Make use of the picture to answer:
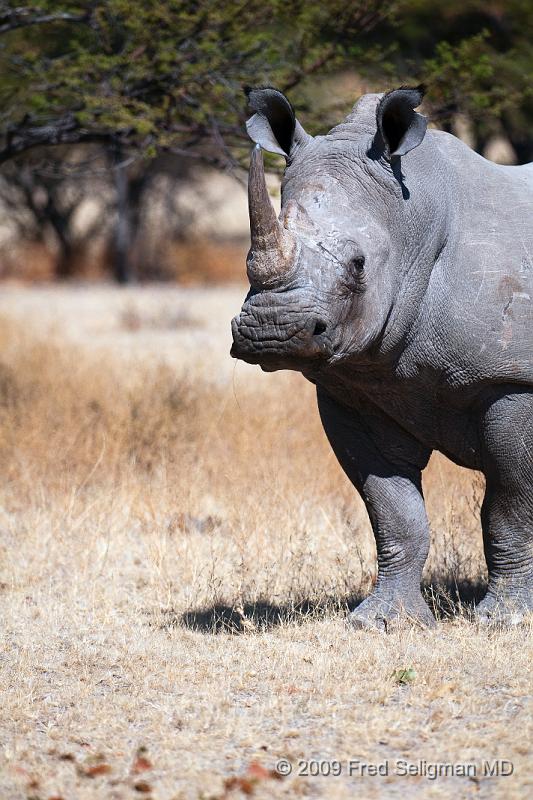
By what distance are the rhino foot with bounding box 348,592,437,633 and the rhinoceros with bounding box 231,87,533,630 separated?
0.01 metres

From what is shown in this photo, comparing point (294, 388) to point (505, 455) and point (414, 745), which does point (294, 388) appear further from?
point (414, 745)

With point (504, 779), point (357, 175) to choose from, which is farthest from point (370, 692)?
point (357, 175)

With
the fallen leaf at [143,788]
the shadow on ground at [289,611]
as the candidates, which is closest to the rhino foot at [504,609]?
the shadow on ground at [289,611]

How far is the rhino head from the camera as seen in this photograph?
4816 millimetres

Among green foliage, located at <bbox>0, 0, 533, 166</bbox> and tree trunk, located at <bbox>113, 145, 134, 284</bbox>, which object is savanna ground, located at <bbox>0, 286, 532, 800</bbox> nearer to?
green foliage, located at <bbox>0, 0, 533, 166</bbox>

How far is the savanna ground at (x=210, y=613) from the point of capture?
171 inches

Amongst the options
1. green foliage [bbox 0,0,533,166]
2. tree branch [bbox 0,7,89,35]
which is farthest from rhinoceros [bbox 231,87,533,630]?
tree branch [bbox 0,7,89,35]

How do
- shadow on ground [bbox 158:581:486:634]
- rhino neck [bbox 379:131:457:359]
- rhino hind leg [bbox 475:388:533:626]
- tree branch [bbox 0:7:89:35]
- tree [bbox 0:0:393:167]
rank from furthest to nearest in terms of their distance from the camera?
tree [bbox 0:0:393:167]
tree branch [bbox 0:7:89:35]
shadow on ground [bbox 158:581:486:634]
rhino hind leg [bbox 475:388:533:626]
rhino neck [bbox 379:131:457:359]

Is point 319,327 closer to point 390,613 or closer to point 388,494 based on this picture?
point 388,494

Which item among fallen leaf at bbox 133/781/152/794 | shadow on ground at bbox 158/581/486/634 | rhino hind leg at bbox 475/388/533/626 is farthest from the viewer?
shadow on ground at bbox 158/581/486/634

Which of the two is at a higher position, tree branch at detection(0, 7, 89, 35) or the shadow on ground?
tree branch at detection(0, 7, 89, 35)

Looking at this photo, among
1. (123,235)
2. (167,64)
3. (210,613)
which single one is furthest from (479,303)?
(123,235)

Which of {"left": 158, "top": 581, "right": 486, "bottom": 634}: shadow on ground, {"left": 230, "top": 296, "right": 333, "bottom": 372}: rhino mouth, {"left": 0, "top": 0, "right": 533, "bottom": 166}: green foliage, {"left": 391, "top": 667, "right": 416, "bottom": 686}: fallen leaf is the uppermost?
{"left": 0, "top": 0, "right": 533, "bottom": 166}: green foliage

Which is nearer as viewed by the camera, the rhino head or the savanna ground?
the savanna ground
